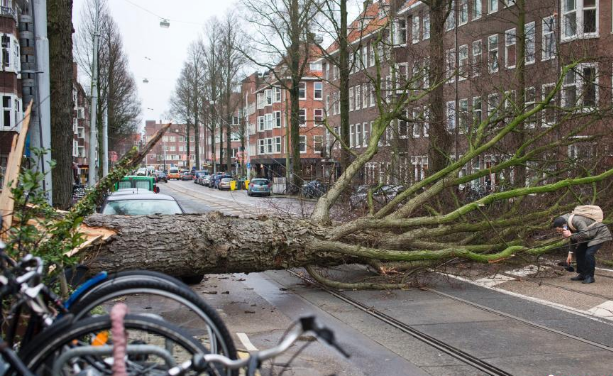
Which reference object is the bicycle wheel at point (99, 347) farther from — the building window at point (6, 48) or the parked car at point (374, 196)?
the building window at point (6, 48)

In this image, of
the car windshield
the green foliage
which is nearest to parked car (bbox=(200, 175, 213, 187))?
the car windshield

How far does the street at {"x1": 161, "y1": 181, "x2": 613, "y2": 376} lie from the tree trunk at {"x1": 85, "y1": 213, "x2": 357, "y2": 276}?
2.24 feet

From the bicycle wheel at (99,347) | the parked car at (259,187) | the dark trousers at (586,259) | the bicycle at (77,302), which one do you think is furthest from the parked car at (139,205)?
the parked car at (259,187)

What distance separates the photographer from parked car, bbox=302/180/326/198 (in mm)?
13233

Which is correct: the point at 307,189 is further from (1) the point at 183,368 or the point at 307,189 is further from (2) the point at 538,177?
(1) the point at 183,368

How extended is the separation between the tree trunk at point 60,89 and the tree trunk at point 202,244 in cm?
421

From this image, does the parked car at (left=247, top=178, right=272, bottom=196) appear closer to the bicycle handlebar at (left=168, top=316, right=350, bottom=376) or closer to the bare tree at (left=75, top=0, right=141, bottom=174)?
the bare tree at (left=75, top=0, right=141, bottom=174)

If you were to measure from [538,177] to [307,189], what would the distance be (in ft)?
16.8

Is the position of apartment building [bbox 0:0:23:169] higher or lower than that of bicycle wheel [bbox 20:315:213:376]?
higher

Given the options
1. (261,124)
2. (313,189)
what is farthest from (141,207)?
(261,124)

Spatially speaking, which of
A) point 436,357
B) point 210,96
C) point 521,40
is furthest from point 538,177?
point 210,96

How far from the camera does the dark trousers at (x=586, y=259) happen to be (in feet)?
35.1

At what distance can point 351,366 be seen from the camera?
20.4 feet

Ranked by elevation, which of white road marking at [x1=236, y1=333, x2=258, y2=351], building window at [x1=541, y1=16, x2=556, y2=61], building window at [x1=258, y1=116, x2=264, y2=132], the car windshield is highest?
building window at [x1=258, y1=116, x2=264, y2=132]
